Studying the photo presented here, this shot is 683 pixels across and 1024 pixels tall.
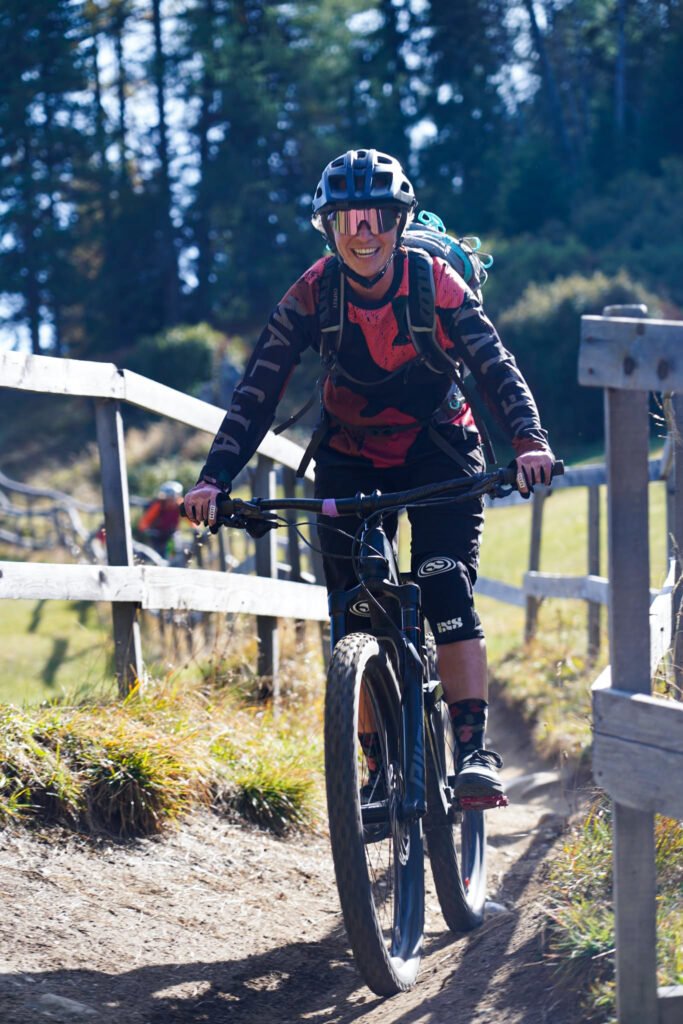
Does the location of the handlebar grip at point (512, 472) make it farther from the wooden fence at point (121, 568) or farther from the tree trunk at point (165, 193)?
the tree trunk at point (165, 193)

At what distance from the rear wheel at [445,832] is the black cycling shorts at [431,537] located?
0.25 m

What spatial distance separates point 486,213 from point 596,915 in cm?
4202

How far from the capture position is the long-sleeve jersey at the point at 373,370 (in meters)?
3.52

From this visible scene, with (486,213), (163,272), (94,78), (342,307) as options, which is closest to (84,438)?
(163,272)

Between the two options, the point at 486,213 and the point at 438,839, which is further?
the point at 486,213

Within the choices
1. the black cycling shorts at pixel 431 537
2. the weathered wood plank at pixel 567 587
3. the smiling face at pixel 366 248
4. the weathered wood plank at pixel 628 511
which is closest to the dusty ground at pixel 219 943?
the black cycling shorts at pixel 431 537

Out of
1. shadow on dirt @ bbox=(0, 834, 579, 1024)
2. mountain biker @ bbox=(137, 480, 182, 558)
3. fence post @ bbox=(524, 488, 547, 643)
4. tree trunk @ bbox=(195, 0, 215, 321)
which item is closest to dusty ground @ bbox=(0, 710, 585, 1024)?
shadow on dirt @ bbox=(0, 834, 579, 1024)

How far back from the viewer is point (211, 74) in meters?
38.3

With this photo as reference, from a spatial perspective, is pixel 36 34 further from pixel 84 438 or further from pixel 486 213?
pixel 486 213

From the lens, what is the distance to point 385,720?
10.3 ft

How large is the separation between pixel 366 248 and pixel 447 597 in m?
1.11

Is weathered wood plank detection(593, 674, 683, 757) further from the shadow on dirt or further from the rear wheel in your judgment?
the rear wheel

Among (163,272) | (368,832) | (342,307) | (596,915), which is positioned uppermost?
(163,272)

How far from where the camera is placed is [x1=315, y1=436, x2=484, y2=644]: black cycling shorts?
132 inches
